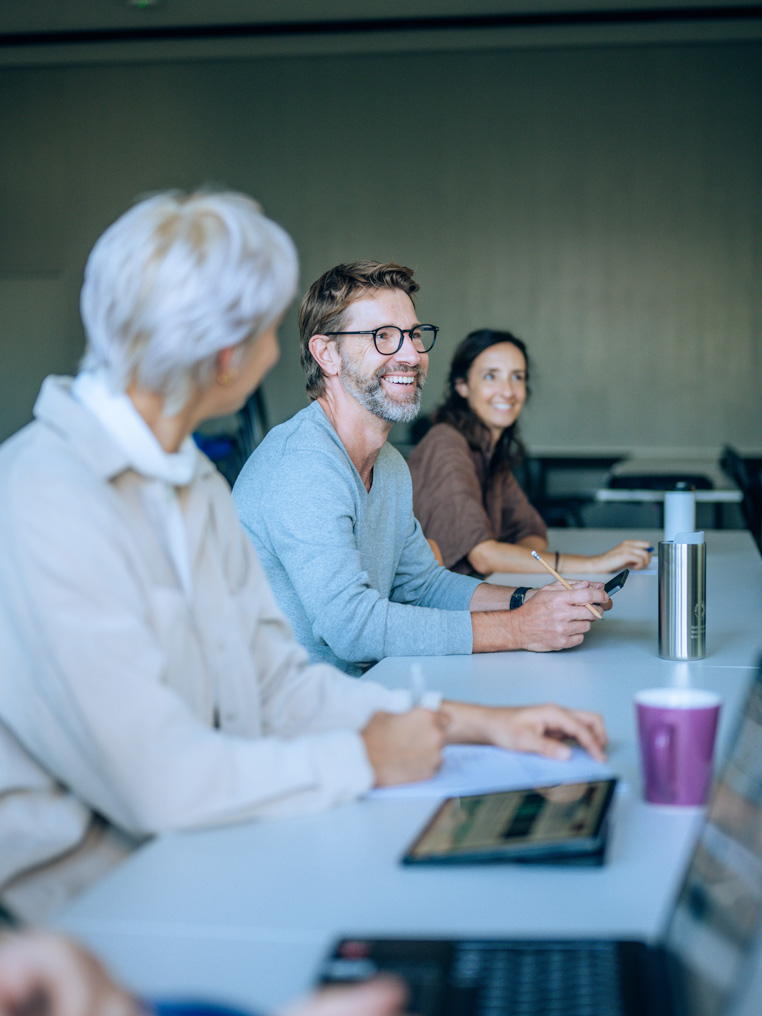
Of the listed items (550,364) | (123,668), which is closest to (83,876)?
(123,668)

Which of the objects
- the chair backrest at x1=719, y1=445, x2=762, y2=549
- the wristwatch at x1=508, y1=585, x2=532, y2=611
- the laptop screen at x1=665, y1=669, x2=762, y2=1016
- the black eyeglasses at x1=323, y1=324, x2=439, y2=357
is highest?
the black eyeglasses at x1=323, y1=324, x2=439, y2=357

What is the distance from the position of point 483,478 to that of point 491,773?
210 centimetres

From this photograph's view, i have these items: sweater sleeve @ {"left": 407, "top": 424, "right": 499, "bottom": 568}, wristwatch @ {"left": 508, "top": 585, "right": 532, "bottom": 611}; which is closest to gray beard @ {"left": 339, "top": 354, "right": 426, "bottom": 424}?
wristwatch @ {"left": 508, "top": 585, "right": 532, "bottom": 611}

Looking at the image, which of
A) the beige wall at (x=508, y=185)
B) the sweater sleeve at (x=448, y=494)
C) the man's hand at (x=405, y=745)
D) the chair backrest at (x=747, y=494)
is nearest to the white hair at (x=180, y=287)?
the man's hand at (x=405, y=745)

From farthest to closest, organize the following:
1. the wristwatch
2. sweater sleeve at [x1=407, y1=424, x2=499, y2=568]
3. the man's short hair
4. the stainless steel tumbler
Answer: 1. sweater sleeve at [x1=407, y1=424, x2=499, y2=568]
2. the man's short hair
3. the wristwatch
4. the stainless steel tumbler

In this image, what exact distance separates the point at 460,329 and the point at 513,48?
1.82 m

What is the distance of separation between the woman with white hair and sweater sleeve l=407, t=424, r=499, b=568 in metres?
1.60

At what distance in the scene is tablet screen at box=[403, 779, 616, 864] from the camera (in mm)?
904

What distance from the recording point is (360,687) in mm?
1347

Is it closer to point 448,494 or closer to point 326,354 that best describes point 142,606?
point 326,354

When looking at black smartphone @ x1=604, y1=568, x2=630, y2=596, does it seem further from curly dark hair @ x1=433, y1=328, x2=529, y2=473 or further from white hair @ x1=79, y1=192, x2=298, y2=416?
curly dark hair @ x1=433, y1=328, x2=529, y2=473

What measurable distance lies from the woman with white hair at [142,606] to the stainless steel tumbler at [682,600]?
572mm

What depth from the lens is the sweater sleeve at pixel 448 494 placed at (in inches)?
112

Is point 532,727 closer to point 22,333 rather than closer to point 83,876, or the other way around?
point 83,876
